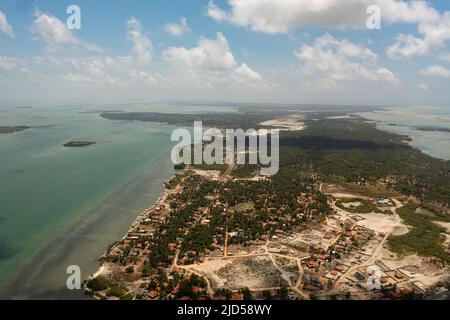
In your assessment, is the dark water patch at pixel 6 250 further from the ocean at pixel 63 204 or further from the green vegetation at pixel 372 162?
the green vegetation at pixel 372 162

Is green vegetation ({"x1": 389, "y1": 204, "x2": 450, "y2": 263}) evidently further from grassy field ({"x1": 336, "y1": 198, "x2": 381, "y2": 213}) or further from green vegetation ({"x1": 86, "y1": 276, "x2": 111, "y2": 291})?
green vegetation ({"x1": 86, "y1": 276, "x2": 111, "y2": 291})

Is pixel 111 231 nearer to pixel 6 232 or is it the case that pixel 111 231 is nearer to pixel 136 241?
pixel 136 241

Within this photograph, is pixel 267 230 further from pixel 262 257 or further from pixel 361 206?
pixel 361 206

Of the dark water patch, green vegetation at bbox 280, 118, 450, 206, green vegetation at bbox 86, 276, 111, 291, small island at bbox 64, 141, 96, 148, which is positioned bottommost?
green vegetation at bbox 86, 276, 111, 291

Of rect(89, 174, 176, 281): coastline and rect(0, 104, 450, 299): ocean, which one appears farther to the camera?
rect(0, 104, 450, 299): ocean

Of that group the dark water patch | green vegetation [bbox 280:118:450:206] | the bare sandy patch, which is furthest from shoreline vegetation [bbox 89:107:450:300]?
the bare sandy patch
